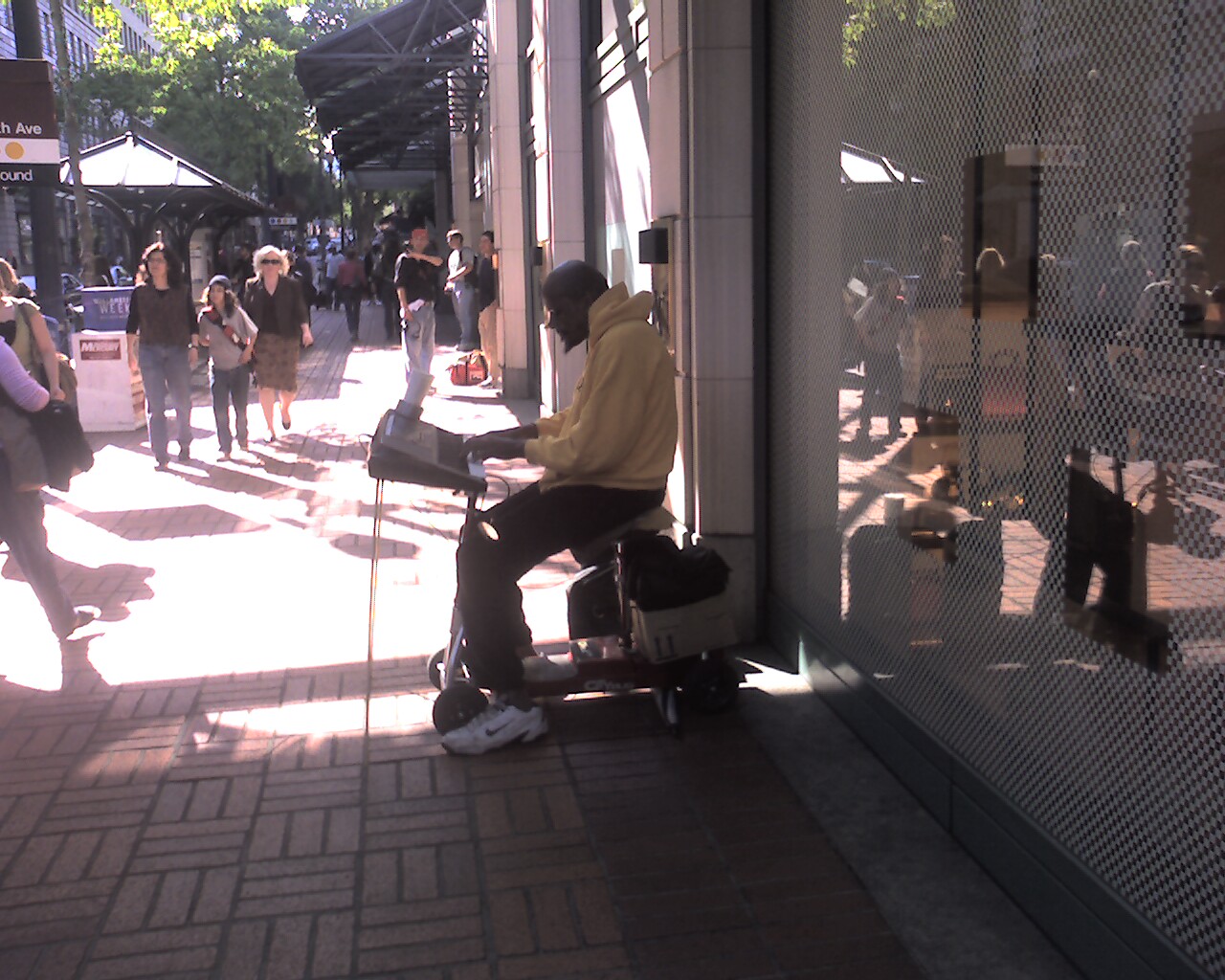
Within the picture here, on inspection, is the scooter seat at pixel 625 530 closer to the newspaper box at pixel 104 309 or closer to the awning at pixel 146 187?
the newspaper box at pixel 104 309

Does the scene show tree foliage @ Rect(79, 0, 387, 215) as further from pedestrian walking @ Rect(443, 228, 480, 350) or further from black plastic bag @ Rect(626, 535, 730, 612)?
black plastic bag @ Rect(626, 535, 730, 612)

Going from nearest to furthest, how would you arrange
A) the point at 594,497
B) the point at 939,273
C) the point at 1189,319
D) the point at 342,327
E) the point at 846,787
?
the point at 1189,319 < the point at 939,273 < the point at 846,787 < the point at 594,497 < the point at 342,327

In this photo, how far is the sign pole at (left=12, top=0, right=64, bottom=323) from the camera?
38.5 feet

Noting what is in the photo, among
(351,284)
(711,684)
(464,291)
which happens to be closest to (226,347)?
(711,684)

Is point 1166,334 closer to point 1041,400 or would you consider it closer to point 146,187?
point 1041,400

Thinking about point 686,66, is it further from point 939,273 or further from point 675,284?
point 939,273

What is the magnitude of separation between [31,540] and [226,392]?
5.30 metres

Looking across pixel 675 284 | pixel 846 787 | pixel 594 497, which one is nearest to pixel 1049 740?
pixel 846 787

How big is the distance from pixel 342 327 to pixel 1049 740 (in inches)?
1097

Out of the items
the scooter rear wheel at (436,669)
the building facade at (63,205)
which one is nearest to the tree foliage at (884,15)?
the scooter rear wheel at (436,669)

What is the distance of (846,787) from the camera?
14.6ft

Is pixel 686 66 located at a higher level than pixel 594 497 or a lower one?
higher

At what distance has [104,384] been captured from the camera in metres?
13.1

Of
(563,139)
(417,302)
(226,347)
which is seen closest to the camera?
(563,139)
